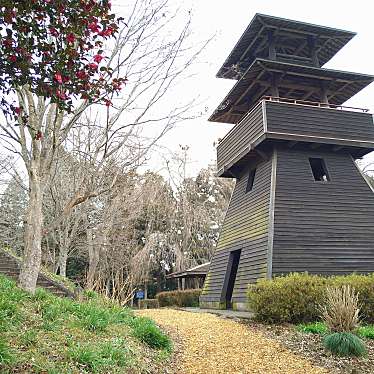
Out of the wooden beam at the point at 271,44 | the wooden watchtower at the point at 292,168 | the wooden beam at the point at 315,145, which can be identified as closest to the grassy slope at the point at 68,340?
the wooden watchtower at the point at 292,168

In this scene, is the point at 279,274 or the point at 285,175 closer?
the point at 279,274

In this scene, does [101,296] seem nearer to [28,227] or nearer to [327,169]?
[28,227]

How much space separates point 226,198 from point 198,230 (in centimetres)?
411

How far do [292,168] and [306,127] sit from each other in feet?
4.75

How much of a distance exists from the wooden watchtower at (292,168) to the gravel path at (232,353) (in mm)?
3274

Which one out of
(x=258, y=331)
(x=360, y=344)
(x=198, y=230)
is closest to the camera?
(x=360, y=344)

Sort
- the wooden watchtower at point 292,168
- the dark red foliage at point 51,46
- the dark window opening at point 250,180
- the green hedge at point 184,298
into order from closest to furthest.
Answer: the dark red foliage at point 51,46 → the wooden watchtower at point 292,168 → the dark window opening at point 250,180 → the green hedge at point 184,298

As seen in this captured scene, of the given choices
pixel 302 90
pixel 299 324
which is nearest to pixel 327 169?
pixel 302 90

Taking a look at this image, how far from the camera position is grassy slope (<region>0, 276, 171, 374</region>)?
3.59 metres

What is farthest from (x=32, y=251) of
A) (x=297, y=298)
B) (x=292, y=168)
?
(x=292, y=168)

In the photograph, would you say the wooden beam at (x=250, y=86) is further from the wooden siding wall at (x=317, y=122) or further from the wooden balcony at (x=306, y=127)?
the wooden siding wall at (x=317, y=122)

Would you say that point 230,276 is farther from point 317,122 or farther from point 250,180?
point 317,122

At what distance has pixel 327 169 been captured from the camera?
13.0 metres

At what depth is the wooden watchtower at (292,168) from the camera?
1148 centimetres
